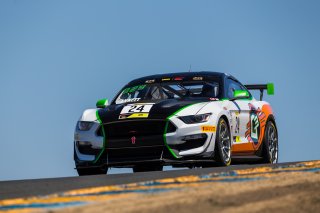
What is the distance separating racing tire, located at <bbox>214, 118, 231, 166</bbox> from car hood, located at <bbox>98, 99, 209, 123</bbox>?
1.43ft

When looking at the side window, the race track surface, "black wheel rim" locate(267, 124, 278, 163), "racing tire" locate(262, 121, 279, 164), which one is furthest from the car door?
the race track surface

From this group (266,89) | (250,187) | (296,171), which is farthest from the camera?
(266,89)

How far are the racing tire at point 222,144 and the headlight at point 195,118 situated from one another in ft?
0.91

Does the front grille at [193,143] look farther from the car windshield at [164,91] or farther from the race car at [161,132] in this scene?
the car windshield at [164,91]

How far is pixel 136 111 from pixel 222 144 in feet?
4.30

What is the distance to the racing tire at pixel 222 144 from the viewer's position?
1140 cm

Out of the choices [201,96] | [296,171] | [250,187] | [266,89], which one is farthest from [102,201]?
[266,89]

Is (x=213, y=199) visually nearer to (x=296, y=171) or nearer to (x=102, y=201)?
(x=102, y=201)

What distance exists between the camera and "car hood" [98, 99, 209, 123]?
11.2 meters

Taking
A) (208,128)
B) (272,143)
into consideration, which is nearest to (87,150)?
(208,128)

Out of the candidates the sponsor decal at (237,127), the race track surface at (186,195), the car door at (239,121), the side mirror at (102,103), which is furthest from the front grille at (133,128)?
the race track surface at (186,195)

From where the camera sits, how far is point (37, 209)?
5133mm

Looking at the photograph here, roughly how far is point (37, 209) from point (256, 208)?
1.35m

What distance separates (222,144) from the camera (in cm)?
1165
